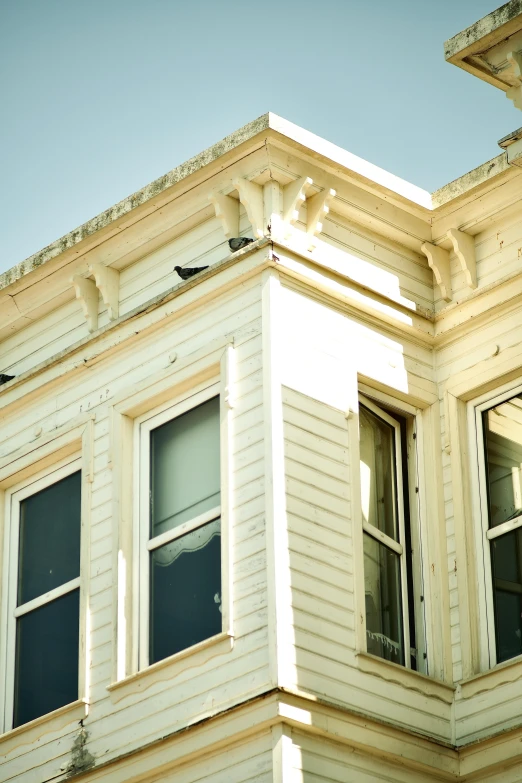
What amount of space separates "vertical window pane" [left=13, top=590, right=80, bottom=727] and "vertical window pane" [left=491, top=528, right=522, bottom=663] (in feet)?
11.2

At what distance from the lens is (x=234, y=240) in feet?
45.0

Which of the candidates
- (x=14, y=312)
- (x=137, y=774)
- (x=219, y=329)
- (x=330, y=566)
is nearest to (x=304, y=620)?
(x=330, y=566)

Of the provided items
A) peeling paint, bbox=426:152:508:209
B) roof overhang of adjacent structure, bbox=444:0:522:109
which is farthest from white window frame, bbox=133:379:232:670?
roof overhang of adjacent structure, bbox=444:0:522:109

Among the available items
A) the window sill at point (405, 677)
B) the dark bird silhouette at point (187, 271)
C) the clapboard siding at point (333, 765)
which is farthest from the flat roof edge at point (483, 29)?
the clapboard siding at point (333, 765)

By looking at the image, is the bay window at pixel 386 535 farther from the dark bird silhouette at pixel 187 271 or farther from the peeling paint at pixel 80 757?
the peeling paint at pixel 80 757

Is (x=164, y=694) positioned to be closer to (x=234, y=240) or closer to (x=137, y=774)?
(x=137, y=774)

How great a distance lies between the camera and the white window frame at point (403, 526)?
13438 millimetres

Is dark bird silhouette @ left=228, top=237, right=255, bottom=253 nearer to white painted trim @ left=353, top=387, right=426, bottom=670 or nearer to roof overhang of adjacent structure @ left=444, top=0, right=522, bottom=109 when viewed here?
white painted trim @ left=353, top=387, right=426, bottom=670

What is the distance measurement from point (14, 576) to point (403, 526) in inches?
137

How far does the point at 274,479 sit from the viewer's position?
1255 cm

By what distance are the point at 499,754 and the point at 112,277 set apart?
17.5 feet

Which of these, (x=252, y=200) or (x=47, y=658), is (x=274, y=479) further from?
(x=47, y=658)

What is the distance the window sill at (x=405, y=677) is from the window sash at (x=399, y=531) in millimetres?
228

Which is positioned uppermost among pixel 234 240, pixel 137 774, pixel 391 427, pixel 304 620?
pixel 234 240
